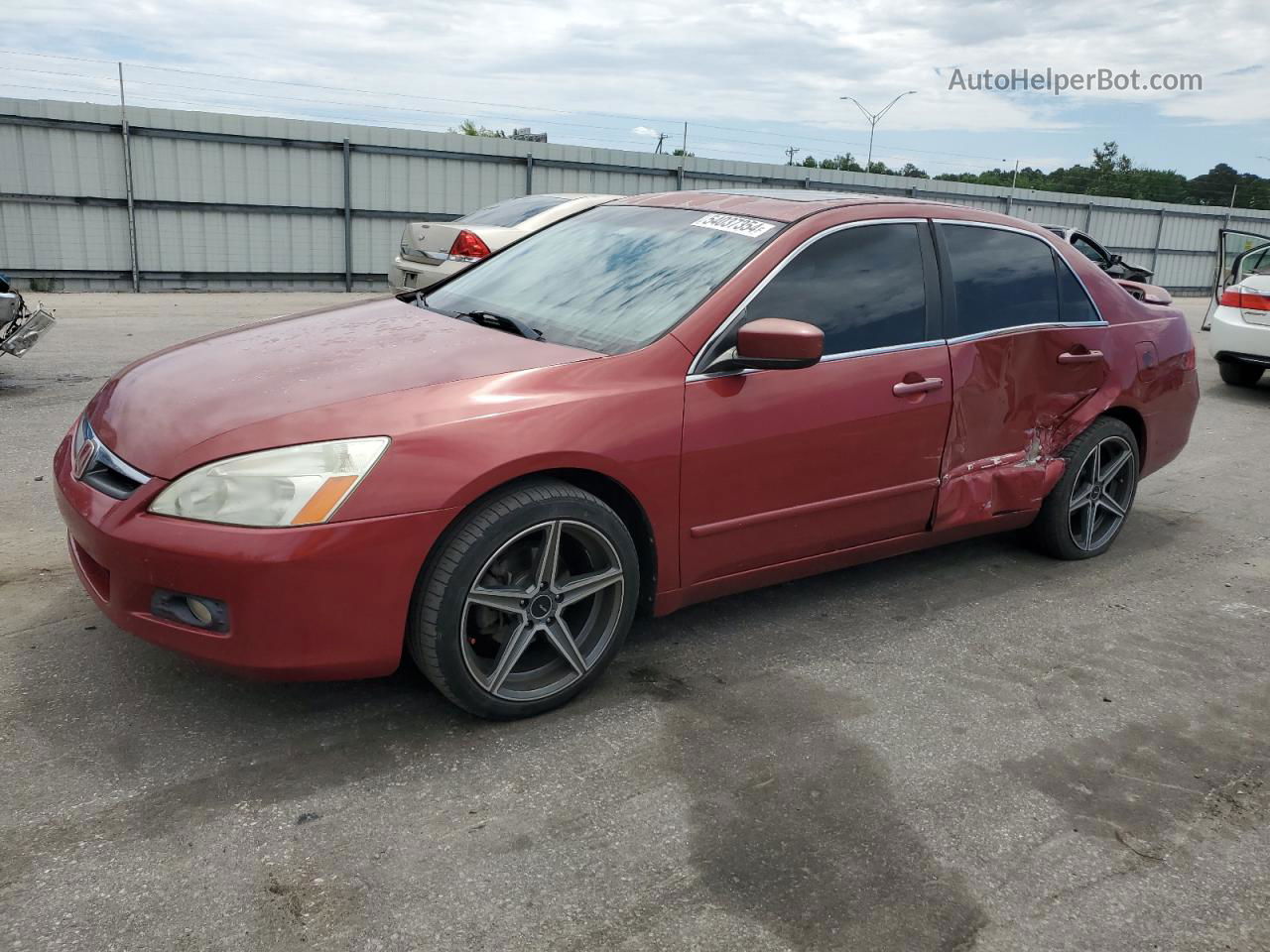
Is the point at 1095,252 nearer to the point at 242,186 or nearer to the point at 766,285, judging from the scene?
the point at 766,285

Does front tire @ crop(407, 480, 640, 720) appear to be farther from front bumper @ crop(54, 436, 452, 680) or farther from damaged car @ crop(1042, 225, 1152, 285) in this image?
damaged car @ crop(1042, 225, 1152, 285)

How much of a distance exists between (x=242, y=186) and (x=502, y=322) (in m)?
15.0

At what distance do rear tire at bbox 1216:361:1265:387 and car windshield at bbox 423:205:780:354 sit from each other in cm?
914

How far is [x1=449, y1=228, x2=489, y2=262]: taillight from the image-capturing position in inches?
402

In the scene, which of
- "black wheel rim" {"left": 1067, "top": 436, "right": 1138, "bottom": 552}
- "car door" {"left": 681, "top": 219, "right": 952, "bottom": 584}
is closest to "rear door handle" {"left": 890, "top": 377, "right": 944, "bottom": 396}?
"car door" {"left": 681, "top": 219, "right": 952, "bottom": 584}

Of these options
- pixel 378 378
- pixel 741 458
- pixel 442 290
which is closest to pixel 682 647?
pixel 741 458

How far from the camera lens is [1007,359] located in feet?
14.2

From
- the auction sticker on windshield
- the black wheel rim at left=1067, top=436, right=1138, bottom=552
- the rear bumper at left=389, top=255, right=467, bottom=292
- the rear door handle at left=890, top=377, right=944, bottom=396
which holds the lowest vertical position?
the black wheel rim at left=1067, top=436, right=1138, bottom=552

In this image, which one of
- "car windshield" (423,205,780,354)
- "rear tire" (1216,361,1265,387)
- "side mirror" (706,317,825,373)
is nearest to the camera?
"side mirror" (706,317,825,373)

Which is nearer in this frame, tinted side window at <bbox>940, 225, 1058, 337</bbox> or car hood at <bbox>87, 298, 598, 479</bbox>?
car hood at <bbox>87, 298, 598, 479</bbox>

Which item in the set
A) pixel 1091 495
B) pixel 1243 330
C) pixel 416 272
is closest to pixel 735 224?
pixel 1091 495

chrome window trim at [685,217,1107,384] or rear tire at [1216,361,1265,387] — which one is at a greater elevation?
chrome window trim at [685,217,1107,384]

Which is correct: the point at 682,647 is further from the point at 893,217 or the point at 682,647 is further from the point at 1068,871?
the point at 893,217

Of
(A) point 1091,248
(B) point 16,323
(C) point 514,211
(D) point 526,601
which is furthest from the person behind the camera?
(A) point 1091,248
